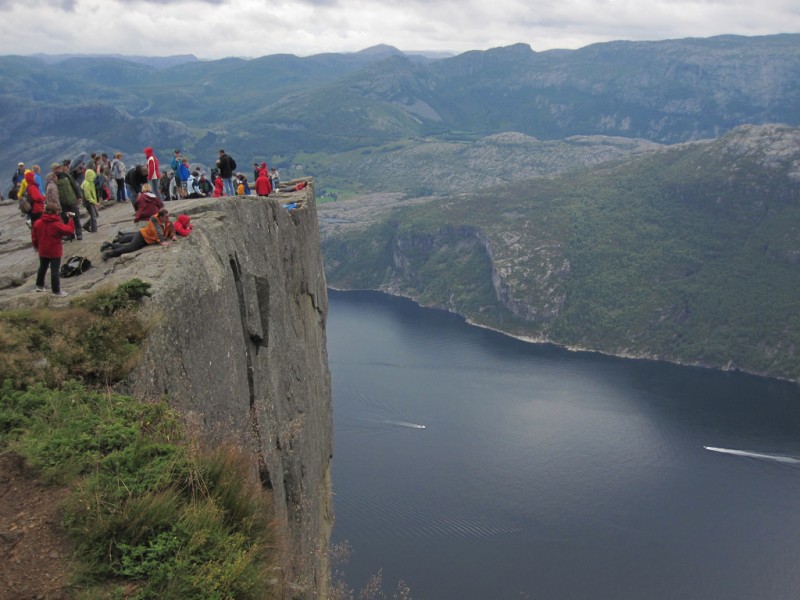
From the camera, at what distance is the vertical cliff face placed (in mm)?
11445

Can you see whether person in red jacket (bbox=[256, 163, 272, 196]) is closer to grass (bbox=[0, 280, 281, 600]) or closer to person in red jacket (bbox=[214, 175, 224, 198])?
person in red jacket (bbox=[214, 175, 224, 198])

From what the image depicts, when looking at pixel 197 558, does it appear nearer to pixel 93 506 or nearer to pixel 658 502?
pixel 93 506

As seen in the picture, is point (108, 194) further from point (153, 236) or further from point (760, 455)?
point (760, 455)

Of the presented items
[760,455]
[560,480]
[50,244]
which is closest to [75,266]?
[50,244]

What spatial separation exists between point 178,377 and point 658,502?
83.4 metres

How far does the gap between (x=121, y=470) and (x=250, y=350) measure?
21.6ft

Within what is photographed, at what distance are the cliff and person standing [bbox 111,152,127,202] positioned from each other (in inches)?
35.4

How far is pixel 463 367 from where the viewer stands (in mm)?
133625

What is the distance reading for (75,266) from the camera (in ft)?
47.4

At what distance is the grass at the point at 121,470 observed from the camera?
24.1 ft

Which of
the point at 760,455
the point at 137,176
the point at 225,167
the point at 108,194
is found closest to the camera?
the point at 137,176

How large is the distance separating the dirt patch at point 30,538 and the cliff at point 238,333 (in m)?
2.09

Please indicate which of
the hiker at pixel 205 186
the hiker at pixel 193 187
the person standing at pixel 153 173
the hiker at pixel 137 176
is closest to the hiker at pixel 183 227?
the hiker at pixel 137 176

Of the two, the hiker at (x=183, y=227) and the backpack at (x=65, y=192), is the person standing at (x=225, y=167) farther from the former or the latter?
the hiker at (x=183, y=227)
